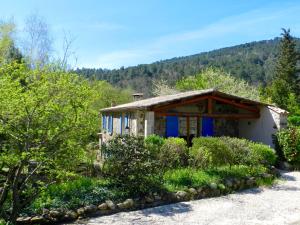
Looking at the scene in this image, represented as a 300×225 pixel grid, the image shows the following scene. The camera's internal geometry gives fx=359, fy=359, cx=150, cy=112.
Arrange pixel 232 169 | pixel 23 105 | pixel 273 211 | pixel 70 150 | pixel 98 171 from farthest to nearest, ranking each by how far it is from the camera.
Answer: pixel 232 169 → pixel 98 171 → pixel 273 211 → pixel 70 150 → pixel 23 105

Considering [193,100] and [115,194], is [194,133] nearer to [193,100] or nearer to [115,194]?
[193,100]

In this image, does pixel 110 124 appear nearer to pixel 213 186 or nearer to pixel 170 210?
pixel 213 186

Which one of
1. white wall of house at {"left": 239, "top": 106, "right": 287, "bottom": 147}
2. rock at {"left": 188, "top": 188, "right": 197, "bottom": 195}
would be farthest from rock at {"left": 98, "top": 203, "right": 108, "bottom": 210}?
white wall of house at {"left": 239, "top": 106, "right": 287, "bottom": 147}

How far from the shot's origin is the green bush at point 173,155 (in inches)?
469

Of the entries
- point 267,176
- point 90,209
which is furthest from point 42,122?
point 267,176

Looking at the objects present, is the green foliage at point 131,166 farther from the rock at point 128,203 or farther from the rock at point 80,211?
the rock at point 80,211

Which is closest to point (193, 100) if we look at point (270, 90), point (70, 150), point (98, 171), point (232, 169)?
point (232, 169)

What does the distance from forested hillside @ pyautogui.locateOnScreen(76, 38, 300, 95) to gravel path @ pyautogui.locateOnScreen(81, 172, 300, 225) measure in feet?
168

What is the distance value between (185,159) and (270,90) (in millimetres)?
24704

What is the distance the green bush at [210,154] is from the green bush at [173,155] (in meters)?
0.29

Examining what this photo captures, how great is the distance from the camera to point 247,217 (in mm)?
8336

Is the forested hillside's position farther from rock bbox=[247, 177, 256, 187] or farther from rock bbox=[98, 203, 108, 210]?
rock bbox=[98, 203, 108, 210]

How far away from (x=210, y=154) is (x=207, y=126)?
Result: 7389 mm

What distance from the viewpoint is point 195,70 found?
69250mm
